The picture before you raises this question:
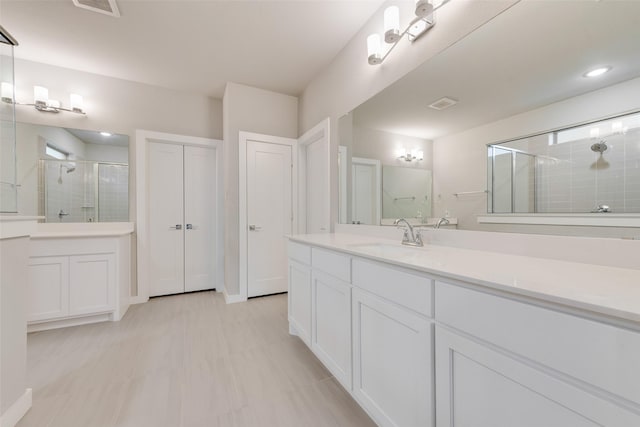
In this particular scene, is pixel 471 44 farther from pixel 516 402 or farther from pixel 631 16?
pixel 516 402

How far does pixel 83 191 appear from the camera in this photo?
283 cm

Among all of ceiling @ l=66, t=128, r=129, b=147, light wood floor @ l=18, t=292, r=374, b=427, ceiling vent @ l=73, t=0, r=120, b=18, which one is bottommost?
light wood floor @ l=18, t=292, r=374, b=427

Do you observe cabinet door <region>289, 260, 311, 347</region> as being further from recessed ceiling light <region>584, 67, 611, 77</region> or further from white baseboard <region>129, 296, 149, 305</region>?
white baseboard <region>129, 296, 149, 305</region>

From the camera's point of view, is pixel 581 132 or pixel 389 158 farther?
pixel 389 158

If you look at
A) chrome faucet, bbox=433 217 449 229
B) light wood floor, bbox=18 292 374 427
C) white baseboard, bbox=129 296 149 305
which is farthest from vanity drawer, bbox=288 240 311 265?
white baseboard, bbox=129 296 149 305

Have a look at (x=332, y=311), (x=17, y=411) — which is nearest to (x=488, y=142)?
(x=332, y=311)

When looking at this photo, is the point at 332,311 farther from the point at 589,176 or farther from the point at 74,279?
the point at 74,279

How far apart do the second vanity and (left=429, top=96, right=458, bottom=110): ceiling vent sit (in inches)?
33.7

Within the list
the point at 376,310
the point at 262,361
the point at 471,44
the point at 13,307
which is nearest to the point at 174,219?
the point at 13,307

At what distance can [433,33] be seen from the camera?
4.99 feet

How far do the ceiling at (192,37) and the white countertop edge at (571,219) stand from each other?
186 cm

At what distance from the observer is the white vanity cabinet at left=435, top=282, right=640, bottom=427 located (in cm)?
50

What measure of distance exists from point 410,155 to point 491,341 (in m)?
1.32

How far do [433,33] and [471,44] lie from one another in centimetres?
31
